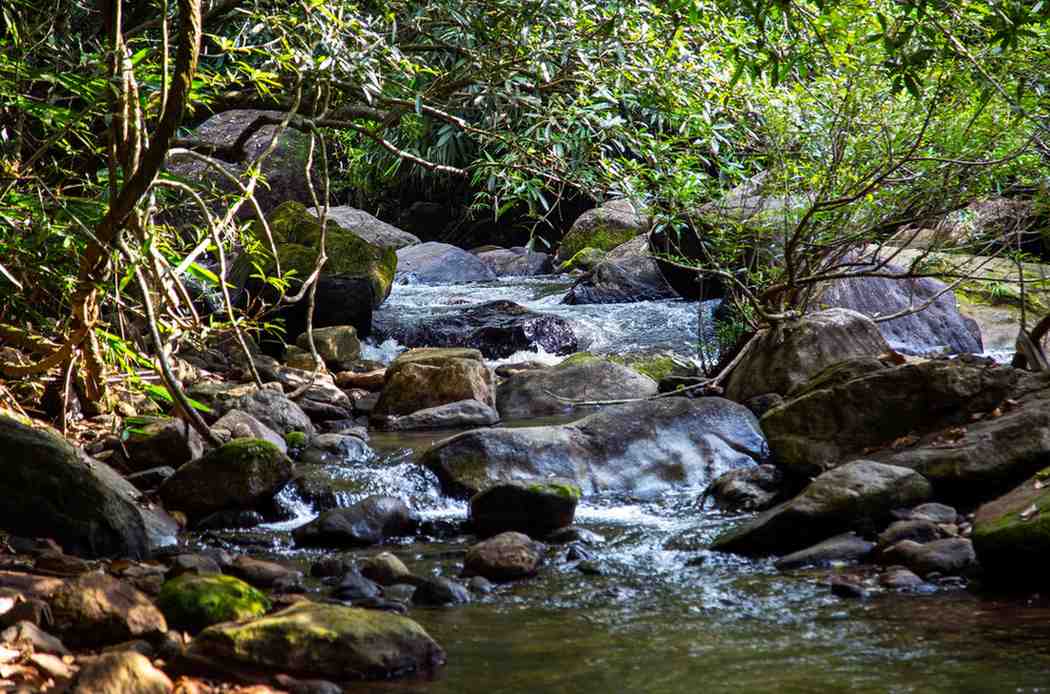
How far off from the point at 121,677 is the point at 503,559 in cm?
222

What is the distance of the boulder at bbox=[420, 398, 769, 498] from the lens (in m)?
6.67

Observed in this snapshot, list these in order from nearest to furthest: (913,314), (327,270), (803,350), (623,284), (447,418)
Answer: (803,350)
(447,418)
(913,314)
(327,270)
(623,284)

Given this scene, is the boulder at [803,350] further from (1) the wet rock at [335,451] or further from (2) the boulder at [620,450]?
(1) the wet rock at [335,451]

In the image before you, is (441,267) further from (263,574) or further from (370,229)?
(263,574)

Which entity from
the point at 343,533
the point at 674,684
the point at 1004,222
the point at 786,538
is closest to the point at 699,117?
the point at 786,538

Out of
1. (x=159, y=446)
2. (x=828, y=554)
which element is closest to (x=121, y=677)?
(x=828, y=554)

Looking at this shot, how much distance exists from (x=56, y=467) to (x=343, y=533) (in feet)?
4.69

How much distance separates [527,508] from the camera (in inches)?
223

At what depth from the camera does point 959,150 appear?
7.55 metres

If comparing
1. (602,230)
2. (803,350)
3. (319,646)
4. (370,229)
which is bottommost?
(319,646)

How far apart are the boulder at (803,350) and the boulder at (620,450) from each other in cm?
112

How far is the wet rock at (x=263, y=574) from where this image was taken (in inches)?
180

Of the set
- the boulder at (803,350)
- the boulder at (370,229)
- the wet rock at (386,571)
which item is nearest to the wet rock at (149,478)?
the wet rock at (386,571)

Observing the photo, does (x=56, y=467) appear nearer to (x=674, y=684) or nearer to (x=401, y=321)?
(x=674, y=684)
